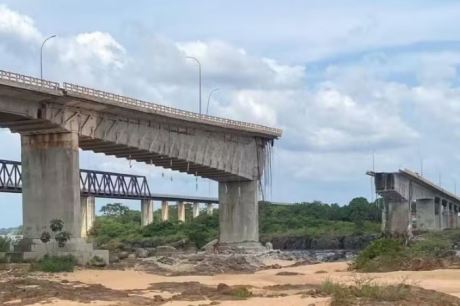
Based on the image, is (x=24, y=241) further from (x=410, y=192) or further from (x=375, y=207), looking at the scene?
(x=375, y=207)

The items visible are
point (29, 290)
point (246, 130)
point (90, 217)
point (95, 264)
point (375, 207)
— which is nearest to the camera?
point (29, 290)

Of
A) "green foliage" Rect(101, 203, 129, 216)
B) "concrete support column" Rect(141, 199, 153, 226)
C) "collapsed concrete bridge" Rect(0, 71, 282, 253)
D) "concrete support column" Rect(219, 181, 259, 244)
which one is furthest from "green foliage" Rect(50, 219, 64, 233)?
"green foliage" Rect(101, 203, 129, 216)

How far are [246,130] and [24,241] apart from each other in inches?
1371

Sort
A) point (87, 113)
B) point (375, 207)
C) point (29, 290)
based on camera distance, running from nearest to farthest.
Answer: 1. point (29, 290)
2. point (87, 113)
3. point (375, 207)

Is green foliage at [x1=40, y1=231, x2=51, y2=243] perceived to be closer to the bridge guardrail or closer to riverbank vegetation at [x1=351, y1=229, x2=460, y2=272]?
the bridge guardrail

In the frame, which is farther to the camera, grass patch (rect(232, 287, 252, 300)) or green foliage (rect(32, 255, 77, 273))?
green foliage (rect(32, 255, 77, 273))

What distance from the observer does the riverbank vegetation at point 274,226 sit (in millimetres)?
120188

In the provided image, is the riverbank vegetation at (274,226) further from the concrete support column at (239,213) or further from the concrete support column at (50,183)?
the concrete support column at (50,183)

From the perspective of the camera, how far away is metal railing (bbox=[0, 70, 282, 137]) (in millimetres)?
54844

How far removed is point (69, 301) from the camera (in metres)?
31.0

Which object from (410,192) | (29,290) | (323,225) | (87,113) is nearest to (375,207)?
(323,225)

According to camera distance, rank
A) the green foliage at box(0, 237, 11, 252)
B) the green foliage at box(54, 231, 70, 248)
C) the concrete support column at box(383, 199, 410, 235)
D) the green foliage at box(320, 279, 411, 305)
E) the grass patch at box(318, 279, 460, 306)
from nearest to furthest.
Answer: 1. the grass patch at box(318, 279, 460, 306)
2. the green foliage at box(320, 279, 411, 305)
3. the green foliage at box(54, 231, 70, 248)
4. the green foliage at box(0, 237, 11, 252)
5. the concrete support column at box(383, 199, 410, 235)

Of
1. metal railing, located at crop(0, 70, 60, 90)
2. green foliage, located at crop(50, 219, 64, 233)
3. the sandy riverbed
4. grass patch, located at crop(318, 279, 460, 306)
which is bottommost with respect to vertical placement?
the sandy riverbed

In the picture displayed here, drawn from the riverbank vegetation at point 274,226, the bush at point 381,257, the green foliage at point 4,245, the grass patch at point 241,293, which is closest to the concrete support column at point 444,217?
the riverbank vegetation at point 274,226
